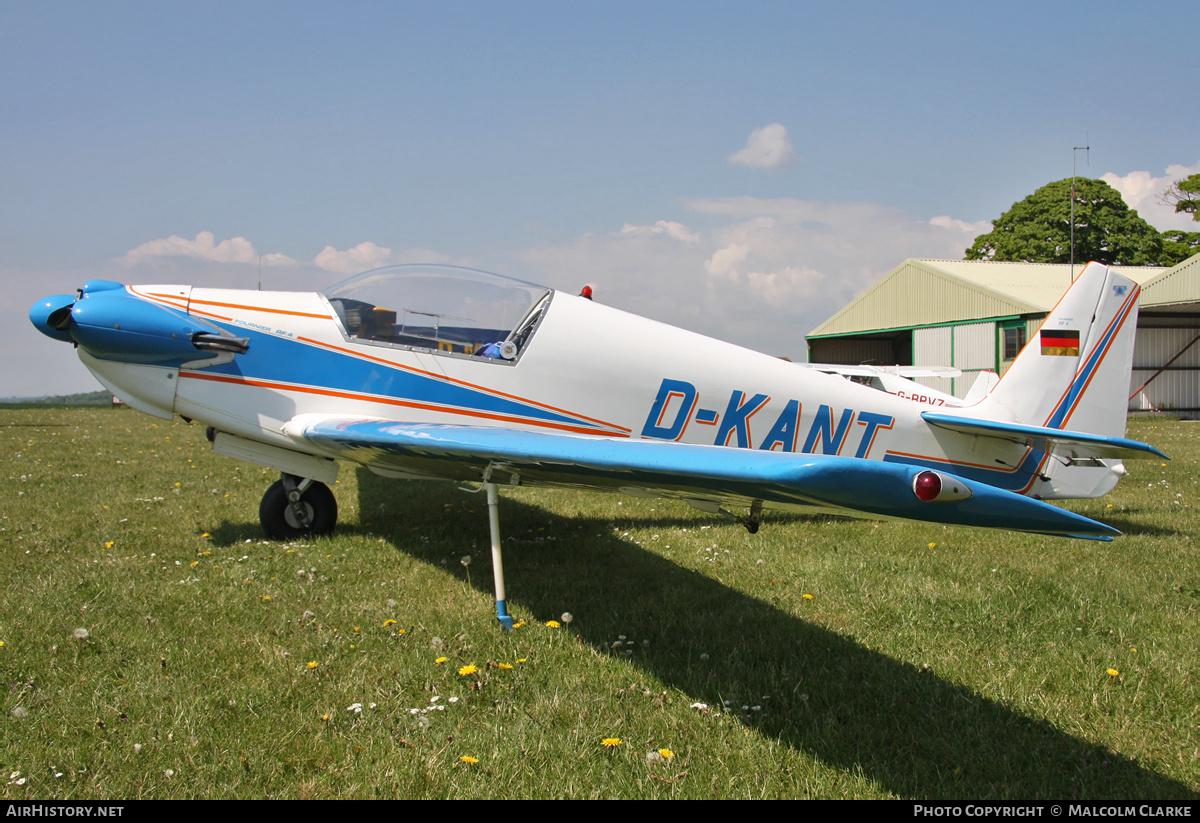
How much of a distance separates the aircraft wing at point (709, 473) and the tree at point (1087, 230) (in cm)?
4603

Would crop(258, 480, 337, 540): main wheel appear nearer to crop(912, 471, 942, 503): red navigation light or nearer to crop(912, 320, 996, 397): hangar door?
crop(912, 471, 942, 503): red navigation light

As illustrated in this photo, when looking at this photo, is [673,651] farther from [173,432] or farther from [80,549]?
[173,432]

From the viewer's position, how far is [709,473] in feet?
7.50

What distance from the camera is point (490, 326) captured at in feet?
17.4

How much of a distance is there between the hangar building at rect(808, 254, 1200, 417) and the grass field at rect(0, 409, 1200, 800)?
939 inches

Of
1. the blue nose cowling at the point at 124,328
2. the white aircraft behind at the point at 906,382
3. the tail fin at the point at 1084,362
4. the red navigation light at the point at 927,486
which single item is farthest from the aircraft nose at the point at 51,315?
the white aircraft behind at the point at 906,382

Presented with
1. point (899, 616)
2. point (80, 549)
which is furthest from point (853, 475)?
point (80, 549)

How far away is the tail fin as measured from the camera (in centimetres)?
640

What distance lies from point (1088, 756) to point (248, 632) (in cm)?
381

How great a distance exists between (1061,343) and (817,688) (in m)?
4.92

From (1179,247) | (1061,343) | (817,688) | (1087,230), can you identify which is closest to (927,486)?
(817,688)

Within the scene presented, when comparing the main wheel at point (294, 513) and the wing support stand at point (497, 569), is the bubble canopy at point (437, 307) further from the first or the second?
the main wheel at point (294, 513)

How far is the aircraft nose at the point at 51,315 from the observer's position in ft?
16.2
